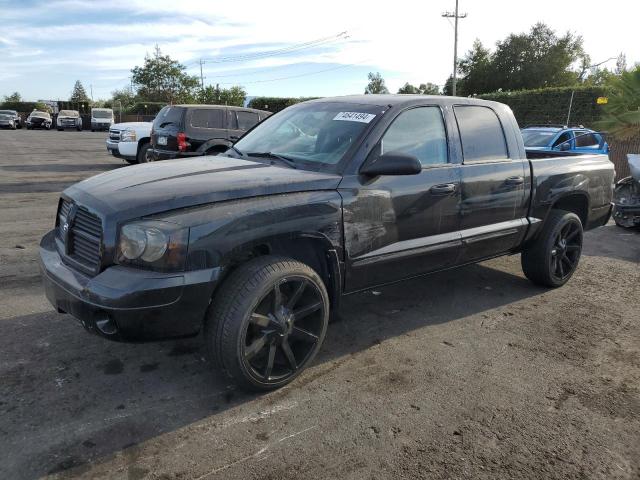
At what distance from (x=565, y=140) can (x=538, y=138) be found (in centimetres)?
60

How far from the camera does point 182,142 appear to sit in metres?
11.2

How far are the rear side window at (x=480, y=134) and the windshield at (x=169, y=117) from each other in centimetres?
830

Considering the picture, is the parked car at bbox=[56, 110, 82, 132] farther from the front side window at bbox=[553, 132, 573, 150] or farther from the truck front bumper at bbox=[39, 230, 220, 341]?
the truck front bumper at bbox=[39, 230, 220, 341]

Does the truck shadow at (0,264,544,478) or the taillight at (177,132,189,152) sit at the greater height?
the taillight at (177,132,189,152)

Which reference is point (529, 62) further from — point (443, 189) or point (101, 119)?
point (443, 189)

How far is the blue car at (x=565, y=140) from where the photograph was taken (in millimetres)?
11477

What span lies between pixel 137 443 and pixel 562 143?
11240 millimetres

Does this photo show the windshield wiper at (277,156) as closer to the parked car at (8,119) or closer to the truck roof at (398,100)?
the truck roof at (398,100)

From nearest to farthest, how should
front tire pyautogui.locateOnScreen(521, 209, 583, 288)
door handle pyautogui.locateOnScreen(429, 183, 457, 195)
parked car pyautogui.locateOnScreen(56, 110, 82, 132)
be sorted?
door handle pyautogui.locateOnScreen(429, 183, 457, 195) < front tire pyautogui.locateOnScreen(521, 209, 583, 288) < parked car pyautogui.locateOnScreen(56, 110, 82, 132)

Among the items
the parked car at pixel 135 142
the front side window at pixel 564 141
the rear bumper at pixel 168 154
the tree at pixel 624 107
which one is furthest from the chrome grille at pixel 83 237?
the tree at pixel 624 107

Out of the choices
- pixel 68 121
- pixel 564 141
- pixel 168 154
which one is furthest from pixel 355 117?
pixel 68 121

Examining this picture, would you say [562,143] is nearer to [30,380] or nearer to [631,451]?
[631,451]

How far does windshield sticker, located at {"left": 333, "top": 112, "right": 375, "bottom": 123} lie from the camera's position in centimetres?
373

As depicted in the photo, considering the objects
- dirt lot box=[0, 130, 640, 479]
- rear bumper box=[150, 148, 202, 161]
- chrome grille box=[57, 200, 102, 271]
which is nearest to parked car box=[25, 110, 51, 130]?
rear bumper box=[150, 148, 202, 161]
